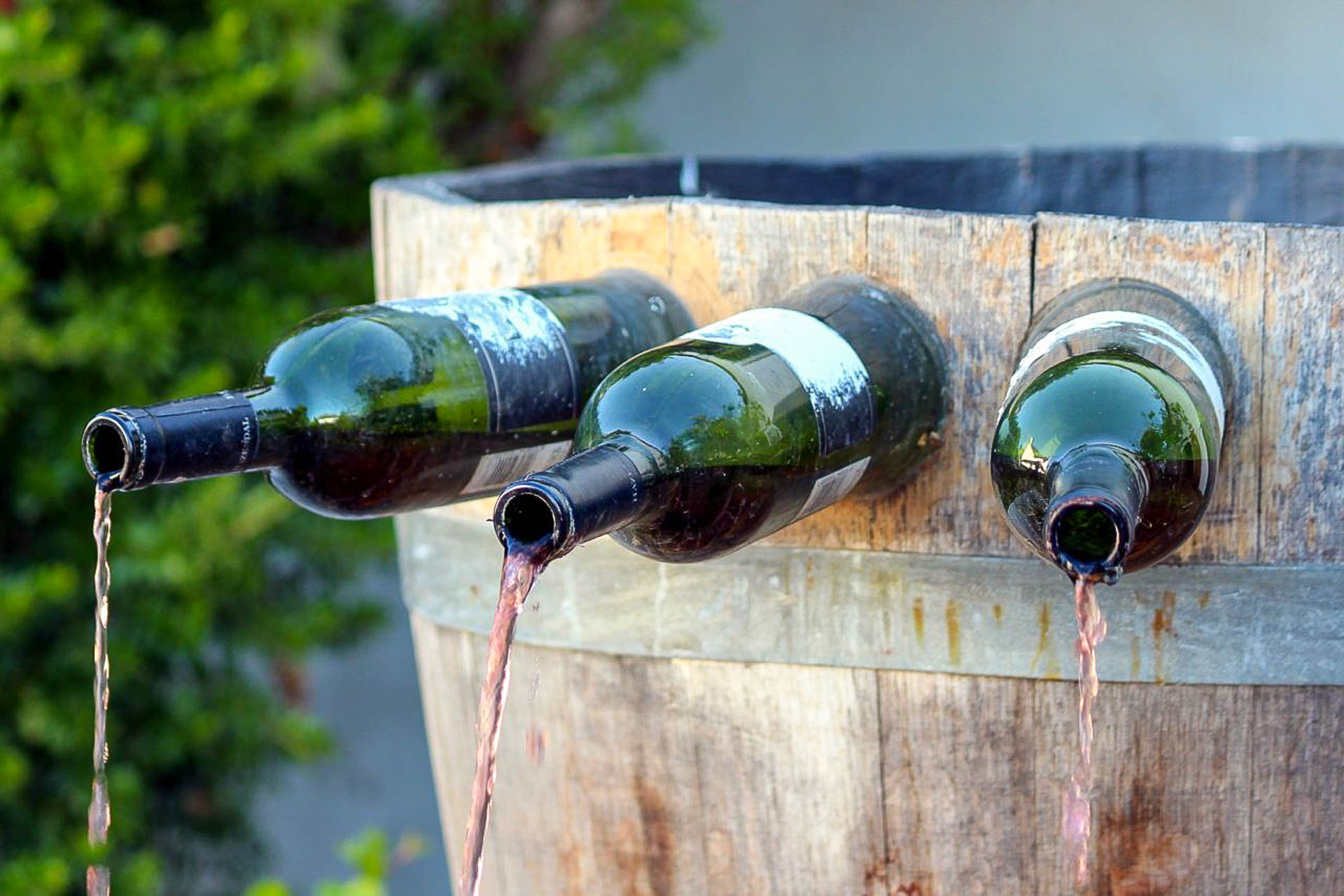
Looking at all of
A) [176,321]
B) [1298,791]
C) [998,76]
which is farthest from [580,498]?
[998,76]

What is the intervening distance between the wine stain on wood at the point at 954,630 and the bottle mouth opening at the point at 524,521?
15.8 inches

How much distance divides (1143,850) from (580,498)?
550mm

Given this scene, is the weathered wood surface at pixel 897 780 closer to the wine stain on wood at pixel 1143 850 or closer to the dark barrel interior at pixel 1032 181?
the wine stain on wood at pixel 1143 850

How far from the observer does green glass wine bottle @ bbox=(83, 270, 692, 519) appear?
2.85 ft

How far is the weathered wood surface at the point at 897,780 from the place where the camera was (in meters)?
1.03

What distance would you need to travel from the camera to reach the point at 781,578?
1.10 meters

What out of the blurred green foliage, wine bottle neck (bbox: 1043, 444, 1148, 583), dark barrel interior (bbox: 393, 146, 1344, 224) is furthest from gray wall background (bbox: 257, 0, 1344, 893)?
wine bottle neck (bbox: 1043, 444, 1148, 583)

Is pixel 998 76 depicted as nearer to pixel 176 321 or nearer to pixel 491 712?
pixel 176 321

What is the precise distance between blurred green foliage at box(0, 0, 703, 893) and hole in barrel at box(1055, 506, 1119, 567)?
1474 mm

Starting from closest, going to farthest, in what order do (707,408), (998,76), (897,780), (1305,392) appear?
(707,408) < (1305,392) < (897,780) < (998,76)

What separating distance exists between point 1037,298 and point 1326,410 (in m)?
0.20

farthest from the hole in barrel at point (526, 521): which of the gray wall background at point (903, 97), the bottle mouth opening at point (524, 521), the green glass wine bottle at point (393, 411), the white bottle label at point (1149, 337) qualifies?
the gray wall background at point (903, 97)

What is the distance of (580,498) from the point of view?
0.73 metres

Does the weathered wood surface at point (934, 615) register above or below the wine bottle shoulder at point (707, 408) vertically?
below
